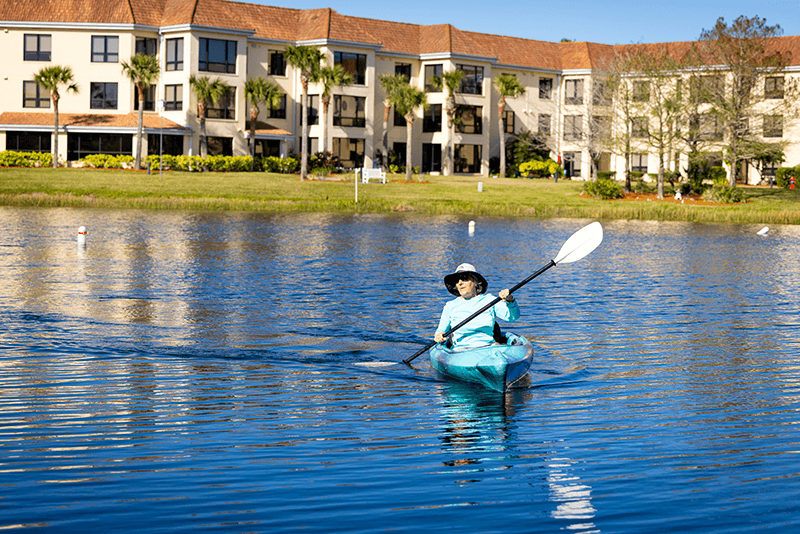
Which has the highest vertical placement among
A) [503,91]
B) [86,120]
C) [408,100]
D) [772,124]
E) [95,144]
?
[503,91]

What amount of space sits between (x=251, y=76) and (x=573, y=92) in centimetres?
2842

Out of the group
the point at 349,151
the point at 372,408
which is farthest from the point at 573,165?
the point at 372,408

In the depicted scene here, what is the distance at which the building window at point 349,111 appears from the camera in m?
73.4

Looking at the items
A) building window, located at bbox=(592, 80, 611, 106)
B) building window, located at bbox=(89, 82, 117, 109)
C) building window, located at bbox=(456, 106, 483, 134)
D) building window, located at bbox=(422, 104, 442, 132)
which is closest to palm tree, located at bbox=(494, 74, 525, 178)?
building window, located at bbox=(456, 106, 483, 134)

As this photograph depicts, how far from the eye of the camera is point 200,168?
6531 cm

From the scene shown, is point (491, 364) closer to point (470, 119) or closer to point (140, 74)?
point (140, 74)

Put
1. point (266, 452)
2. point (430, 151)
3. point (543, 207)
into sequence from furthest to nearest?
point (430, 151) → point (543, 207) → point (266, 452)

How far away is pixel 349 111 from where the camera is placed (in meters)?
74.2

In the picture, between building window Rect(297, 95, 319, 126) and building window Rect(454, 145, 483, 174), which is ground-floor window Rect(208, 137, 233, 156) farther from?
building window Rect(454, 145, 483, 174)

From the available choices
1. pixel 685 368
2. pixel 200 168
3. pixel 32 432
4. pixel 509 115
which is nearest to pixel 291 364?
pixel 32 432

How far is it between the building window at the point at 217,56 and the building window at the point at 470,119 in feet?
62.6

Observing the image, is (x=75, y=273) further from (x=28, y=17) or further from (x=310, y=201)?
(x=28, y=17)

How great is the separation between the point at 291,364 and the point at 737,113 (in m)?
57.2

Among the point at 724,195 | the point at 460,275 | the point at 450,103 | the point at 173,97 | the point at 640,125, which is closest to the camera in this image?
the point at 460,275
